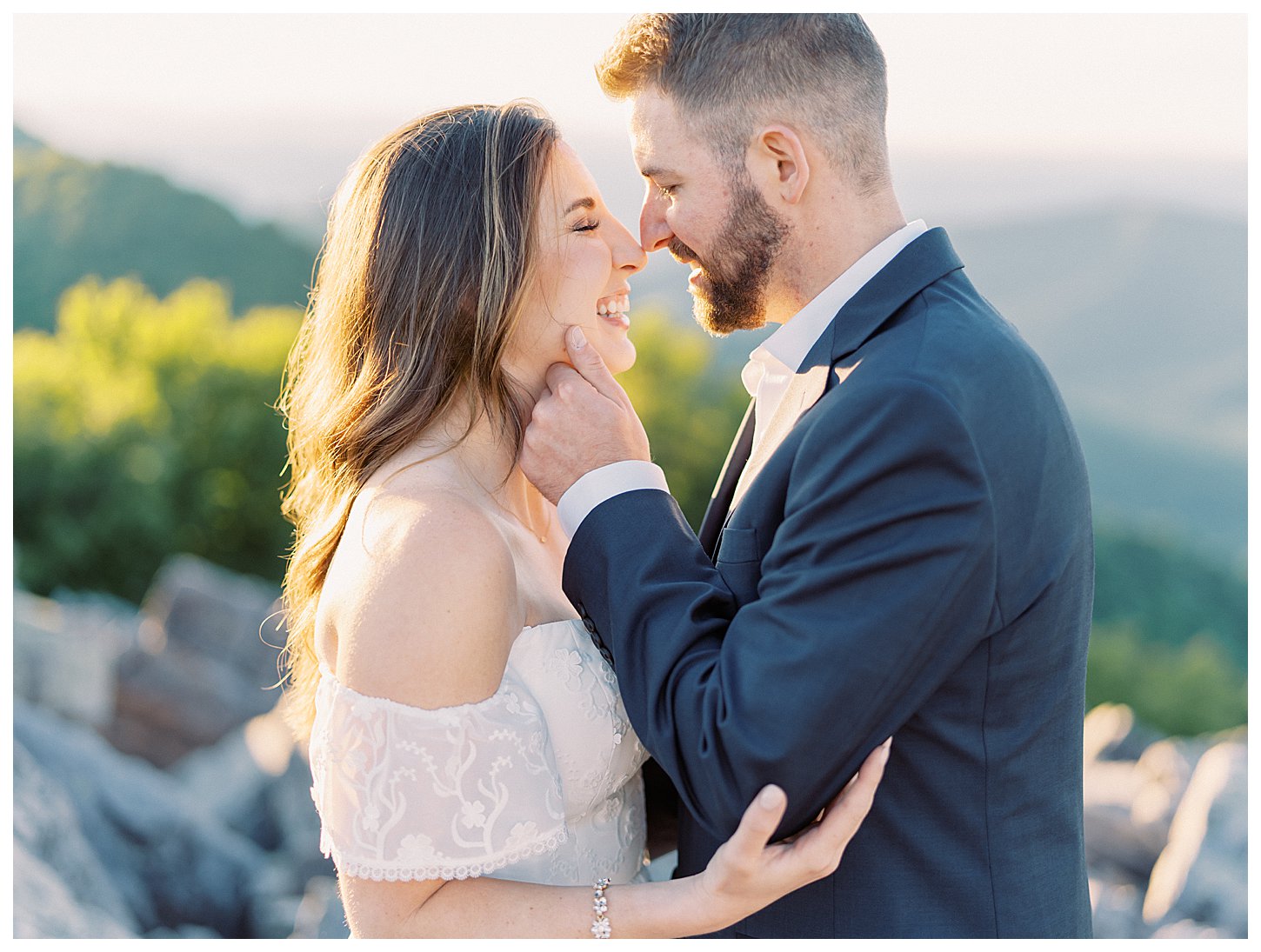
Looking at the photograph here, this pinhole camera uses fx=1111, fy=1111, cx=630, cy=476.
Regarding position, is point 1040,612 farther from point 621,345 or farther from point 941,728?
point 621,345

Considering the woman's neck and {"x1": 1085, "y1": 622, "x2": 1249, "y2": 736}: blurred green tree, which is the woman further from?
{"x1": 1085, "y1": 622, "x2": 1249, "y2": 736}: blurred green tree

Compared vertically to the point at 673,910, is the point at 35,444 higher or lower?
lower

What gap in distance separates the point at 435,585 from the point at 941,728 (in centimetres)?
110

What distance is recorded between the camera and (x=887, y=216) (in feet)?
8.73

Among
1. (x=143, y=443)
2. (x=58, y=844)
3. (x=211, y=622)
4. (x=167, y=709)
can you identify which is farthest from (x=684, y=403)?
(x=58, y=844)

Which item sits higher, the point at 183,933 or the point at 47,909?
the point at 47,909

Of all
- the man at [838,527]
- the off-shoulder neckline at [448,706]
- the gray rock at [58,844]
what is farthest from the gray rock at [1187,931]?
the gray rock at [58,844]

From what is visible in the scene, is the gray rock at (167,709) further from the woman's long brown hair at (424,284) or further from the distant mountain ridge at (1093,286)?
the distant mountain ridge at (1093,286)

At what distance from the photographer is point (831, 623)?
2.00 meters

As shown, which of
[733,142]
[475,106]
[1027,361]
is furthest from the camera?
Result: [475,106]

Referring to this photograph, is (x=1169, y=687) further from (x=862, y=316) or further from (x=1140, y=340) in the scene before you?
(x=862, y=316)

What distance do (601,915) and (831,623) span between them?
3.04ft

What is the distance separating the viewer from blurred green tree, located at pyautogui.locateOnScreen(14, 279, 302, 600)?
15.1 meters

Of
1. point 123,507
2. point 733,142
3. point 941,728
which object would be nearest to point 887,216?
point 733,142
